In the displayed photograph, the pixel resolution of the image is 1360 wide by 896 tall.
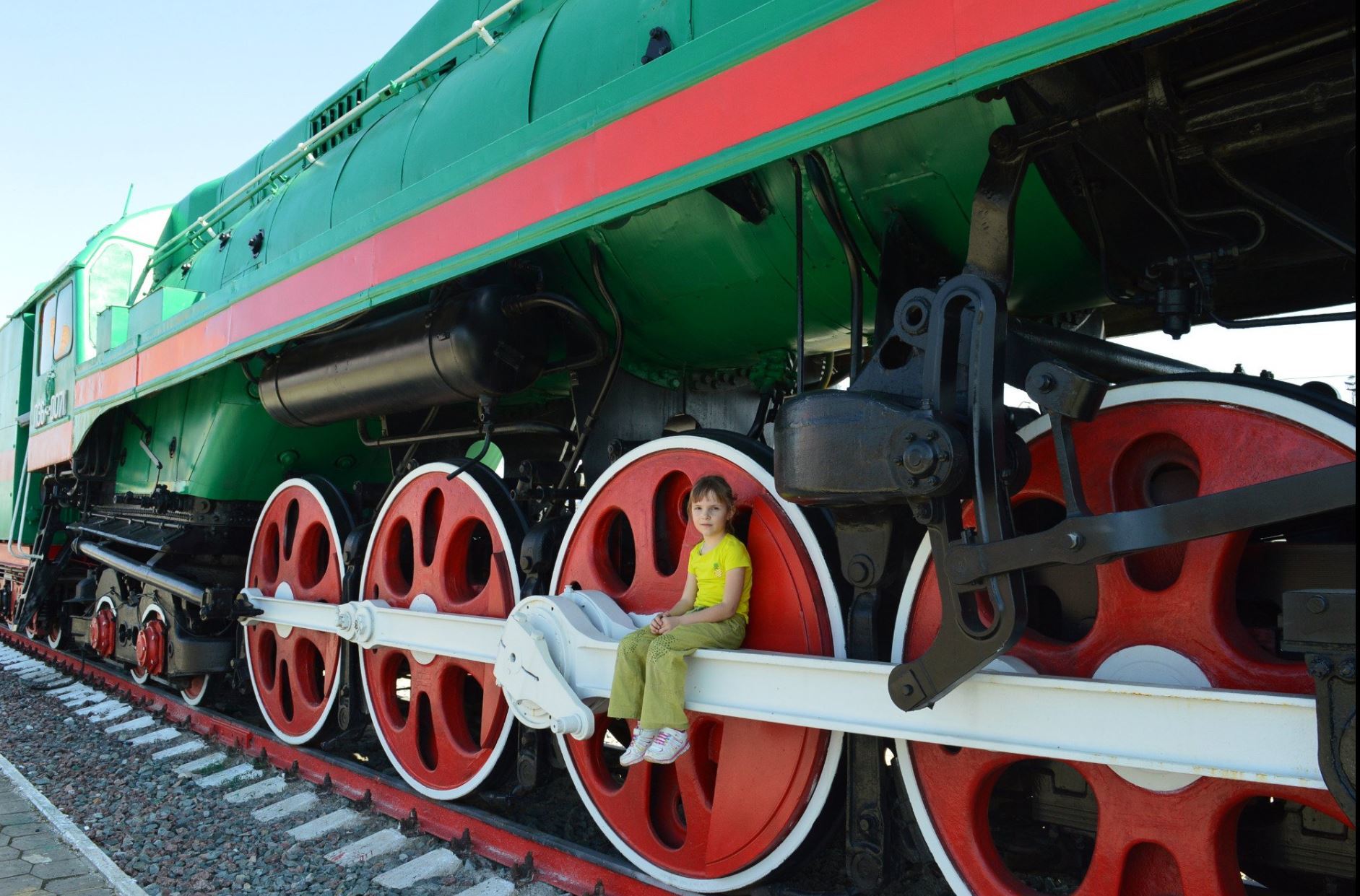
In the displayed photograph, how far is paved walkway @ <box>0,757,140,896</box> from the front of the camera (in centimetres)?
242

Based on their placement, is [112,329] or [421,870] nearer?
[421,870]

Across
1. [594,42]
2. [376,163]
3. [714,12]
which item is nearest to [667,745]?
[714,12]

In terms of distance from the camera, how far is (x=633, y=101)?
1800 mm

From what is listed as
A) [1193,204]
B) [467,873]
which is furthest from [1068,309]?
[467,873]

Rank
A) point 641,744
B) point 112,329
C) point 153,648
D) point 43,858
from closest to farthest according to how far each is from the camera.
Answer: point 641,744 → point 43,858 → point 153,648 → point 112,329

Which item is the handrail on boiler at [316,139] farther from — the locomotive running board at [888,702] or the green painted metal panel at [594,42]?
the locomotive running board at [888,702]

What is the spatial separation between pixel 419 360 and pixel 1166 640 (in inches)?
82.4

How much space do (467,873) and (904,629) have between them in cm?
143

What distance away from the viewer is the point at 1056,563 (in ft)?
4.53

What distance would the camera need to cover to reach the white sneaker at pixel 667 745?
1941mm

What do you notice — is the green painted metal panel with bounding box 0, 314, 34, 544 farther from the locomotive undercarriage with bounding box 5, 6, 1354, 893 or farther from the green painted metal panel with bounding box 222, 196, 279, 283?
the locomotive undercarriage with bounding box 5, 6, 1354, 893

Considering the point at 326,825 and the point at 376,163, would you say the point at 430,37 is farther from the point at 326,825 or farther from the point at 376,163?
the point at 326,825

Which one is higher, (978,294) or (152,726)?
(978,294)

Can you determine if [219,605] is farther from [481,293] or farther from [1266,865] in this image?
[1266,865]
